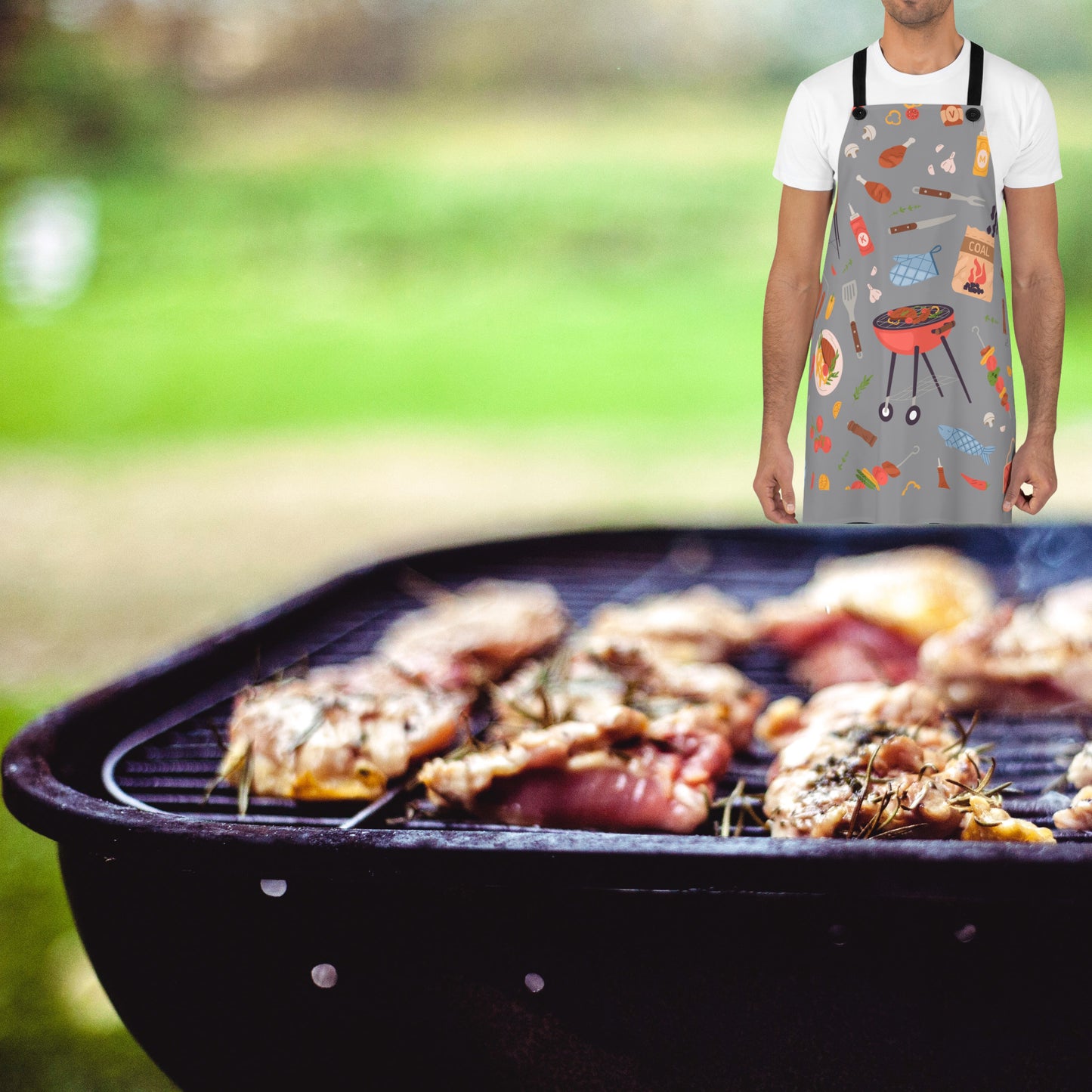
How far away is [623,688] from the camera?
258cm

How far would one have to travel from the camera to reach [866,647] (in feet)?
9.82

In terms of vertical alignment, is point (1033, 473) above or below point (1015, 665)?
above

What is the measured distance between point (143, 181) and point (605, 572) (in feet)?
57.9

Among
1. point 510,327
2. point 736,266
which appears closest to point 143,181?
point 510,327

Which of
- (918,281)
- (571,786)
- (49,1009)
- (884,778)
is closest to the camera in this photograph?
(918,281)

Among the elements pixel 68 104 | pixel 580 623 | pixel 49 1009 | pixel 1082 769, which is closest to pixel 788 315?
pixel 1082 769

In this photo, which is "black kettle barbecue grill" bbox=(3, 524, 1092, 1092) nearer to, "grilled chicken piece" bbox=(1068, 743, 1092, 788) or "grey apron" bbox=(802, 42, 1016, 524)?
"grilled chicken piece" bbox=(1068, 743, 1092, 788)

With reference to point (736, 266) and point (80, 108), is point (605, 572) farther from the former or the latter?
point (80, 108)

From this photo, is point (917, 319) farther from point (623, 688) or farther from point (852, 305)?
point (623, 688)

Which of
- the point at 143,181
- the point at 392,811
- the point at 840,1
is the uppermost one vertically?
the point at 143,181

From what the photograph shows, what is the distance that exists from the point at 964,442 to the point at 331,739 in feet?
4.24

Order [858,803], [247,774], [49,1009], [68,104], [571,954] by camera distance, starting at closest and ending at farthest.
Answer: [571,954] < [858,803] < [247,774] < [49,1009] < [68,104]

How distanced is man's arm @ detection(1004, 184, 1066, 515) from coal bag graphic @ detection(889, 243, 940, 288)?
0.14 metres

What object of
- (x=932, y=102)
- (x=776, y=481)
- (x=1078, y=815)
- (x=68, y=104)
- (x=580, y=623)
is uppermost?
(x=68, y=104)
